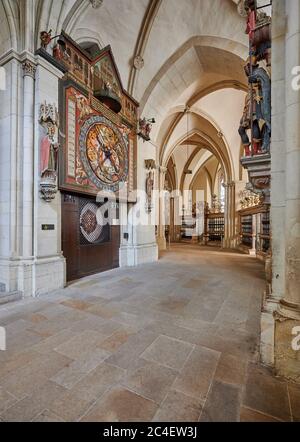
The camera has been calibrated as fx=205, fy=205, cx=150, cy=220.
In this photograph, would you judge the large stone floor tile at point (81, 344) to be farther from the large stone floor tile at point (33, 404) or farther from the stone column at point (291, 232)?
the stone column at point (291, 232)

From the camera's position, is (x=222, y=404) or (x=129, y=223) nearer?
(x=222, y=404)

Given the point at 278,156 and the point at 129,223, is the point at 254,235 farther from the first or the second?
the point at 278,156

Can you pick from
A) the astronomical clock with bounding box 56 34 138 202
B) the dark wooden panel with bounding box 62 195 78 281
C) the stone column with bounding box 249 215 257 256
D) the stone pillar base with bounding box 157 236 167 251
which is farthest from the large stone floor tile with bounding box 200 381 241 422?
the stone pillar base with bounding box 157 236 167 251

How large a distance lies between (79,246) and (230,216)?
9334 mm

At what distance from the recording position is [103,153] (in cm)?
538

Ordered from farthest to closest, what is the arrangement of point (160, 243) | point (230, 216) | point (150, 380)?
1. point (230, 216)
2. point (160, 243)
3. point (150, 380)

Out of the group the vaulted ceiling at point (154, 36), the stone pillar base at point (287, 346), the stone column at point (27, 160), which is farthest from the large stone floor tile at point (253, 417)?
the vaulted ceiling at point (154, 36)

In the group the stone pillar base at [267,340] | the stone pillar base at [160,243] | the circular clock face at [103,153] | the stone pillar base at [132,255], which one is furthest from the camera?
the stone pillar base at [160,243]

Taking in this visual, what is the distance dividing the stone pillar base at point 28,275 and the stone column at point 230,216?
32.8 ft

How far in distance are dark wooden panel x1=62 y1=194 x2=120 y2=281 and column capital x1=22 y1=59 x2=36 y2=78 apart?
222 cm

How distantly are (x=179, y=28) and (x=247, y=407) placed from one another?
8.71 metres

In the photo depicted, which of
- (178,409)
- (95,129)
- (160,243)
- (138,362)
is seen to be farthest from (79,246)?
(160,243)

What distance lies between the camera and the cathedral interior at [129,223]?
151 cm

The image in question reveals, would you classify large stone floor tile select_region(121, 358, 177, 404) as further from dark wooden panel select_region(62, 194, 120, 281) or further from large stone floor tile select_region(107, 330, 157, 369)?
dark wooden panel select_region(62, 194, 120, 281)
